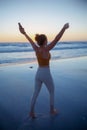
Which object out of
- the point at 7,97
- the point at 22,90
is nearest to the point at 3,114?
the point at 7,97

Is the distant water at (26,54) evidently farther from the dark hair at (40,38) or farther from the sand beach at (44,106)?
the dark hair at (40,38)

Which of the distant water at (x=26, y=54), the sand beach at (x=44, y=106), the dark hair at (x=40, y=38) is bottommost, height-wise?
the distant water at (x=26, y=54)

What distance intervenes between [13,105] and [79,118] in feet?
3.90

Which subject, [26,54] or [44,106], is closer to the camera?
[44,106]

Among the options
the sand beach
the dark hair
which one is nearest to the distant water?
the sand beach

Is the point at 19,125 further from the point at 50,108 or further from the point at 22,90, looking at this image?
the point at 22,90

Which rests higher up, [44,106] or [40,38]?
[40,38]

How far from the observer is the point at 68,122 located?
11.6 ft

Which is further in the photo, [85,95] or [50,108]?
[85,95]

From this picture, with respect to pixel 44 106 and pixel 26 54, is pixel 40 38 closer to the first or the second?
pixel 44 106

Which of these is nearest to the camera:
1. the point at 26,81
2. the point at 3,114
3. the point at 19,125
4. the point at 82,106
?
the point at 19,125

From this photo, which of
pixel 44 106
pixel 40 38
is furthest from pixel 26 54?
pixel 40 38

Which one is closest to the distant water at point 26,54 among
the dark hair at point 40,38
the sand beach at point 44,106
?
the sand beach at point 44,106

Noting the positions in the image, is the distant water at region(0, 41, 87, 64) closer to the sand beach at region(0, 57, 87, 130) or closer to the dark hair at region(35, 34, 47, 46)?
the sand beach at region(0, 57, 87, 130)
